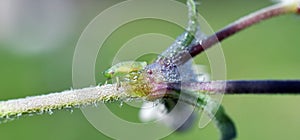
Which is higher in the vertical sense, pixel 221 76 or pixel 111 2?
pixel 111 2

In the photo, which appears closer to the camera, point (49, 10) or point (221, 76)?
point (221, 76)

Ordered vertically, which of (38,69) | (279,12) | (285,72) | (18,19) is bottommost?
(279,12)

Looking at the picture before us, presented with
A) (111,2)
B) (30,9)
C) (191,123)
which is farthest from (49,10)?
(191,123)

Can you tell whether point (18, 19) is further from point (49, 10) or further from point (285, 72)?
point (285, 72)

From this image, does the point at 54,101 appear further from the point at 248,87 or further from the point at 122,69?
the point at 248,87

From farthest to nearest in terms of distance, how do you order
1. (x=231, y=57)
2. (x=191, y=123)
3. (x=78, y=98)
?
(x=231, y=57) → (x=191, y=123) → (x=78, y=98)

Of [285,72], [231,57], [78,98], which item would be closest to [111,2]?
[231,57]

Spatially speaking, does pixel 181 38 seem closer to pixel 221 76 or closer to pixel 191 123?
pixel 221 76

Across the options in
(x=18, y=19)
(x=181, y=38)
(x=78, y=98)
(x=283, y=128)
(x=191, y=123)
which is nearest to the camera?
(x=78, y=98)

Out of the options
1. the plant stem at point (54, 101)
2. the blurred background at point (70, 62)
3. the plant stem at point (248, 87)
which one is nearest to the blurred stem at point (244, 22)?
the plant stem at point (248, 87)
